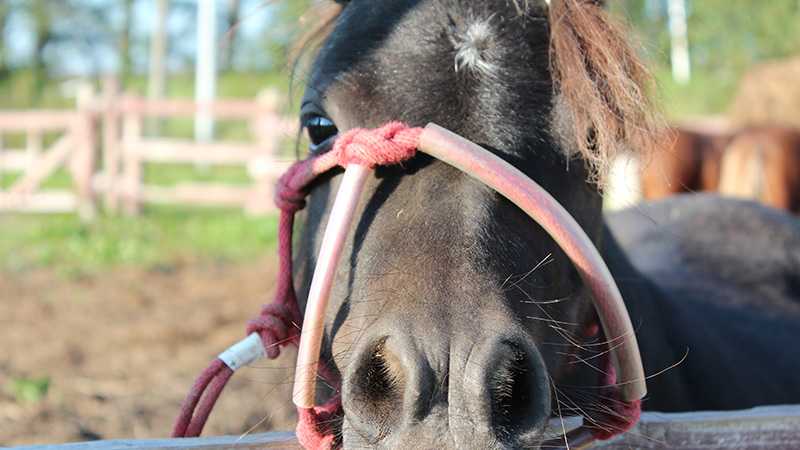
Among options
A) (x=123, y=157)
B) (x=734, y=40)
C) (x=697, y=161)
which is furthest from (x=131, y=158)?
(x=734, y=40)

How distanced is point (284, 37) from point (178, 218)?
9.33m

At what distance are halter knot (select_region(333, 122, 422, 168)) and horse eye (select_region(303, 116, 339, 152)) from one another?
26cm

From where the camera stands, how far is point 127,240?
31.5 ft

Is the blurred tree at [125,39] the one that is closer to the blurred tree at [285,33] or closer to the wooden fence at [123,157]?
the wooden fence at [123,157]

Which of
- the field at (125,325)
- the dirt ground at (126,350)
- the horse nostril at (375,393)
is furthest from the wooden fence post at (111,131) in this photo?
the horse nostril at (375,393)

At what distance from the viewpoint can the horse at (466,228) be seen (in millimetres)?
1266

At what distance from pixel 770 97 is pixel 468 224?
1951 centimetres

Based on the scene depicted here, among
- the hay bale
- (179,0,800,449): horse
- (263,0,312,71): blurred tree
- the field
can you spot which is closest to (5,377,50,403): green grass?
the field

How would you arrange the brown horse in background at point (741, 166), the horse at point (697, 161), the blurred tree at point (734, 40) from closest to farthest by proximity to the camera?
the brown horse in background at point (741, 166) → the horse at point (697, 161) → the blurred tree at point (734, 40)

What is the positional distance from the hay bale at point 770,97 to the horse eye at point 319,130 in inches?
712

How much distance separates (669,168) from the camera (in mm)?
10062

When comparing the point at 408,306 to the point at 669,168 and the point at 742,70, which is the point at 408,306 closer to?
the point at 669,168

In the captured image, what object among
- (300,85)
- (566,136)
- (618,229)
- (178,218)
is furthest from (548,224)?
(178,218)

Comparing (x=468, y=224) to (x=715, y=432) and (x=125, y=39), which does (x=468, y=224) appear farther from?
(x=125, y=39)
